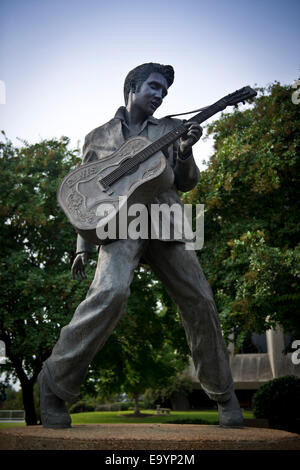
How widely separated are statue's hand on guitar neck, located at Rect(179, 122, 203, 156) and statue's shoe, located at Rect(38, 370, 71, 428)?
2.27m

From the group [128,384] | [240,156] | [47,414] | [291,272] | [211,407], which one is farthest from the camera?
[211,407]

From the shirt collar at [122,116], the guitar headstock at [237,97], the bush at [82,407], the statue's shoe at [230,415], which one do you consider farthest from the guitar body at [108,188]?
the bush at [82,407]

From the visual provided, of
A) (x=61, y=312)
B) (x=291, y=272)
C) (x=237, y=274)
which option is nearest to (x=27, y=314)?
(x=61, y=312)

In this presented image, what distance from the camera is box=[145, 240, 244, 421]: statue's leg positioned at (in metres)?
3.85

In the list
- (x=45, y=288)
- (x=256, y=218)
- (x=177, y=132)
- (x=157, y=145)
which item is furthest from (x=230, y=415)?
(x=45, y=288)

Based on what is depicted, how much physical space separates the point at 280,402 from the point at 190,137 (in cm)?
1052

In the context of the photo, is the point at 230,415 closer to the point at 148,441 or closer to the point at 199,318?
the point at 199,318

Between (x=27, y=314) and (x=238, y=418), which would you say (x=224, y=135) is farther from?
(x=238, y=418)

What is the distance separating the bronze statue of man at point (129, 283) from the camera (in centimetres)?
354

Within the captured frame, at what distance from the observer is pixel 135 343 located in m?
15.6

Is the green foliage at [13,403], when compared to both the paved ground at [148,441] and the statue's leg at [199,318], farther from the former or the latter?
the paved ground at [148,441]

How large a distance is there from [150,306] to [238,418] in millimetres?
10891

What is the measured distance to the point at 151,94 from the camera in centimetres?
429

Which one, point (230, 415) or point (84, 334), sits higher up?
point (84, 334)
